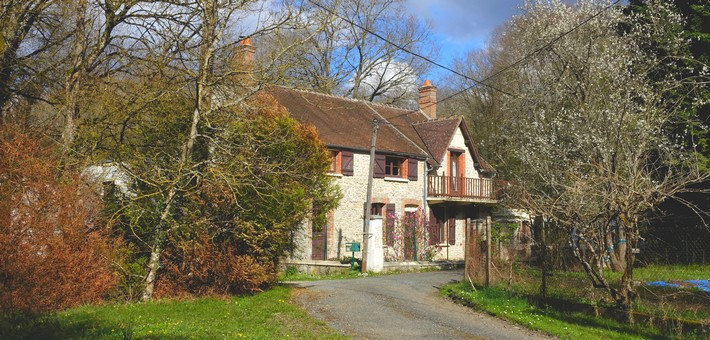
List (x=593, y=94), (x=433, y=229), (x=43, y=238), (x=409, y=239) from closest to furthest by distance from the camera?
1. (x=43, y=238)
2. (x=593, y=94)
3. (x=409, y=239)
4. (x=433, y=229)

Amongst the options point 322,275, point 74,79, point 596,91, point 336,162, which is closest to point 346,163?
point 336,162

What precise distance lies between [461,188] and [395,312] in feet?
54.5

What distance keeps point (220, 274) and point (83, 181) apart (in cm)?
333

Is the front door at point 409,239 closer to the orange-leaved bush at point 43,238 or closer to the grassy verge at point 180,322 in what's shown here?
the grassy verge at point 180,322

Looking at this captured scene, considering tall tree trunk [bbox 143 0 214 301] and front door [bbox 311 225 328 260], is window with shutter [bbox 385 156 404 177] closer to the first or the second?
front door [bbox 311 225 328 260]

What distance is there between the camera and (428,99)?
32.9 meters

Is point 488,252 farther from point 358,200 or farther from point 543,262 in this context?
point 358,200

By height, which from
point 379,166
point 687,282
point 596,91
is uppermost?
point 596,91

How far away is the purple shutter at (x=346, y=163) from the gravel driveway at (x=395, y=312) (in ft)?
24.1

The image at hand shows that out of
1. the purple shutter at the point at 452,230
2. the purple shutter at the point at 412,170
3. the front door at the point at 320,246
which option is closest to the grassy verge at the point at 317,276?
the front door at the point at 320,246

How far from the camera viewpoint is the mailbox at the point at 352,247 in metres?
21.5

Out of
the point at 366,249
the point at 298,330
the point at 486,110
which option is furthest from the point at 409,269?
the point at 486,110

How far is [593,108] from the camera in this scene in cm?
2120

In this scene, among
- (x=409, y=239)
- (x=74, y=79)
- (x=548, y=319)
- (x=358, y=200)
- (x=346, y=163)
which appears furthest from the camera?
(x=409, y=239)
